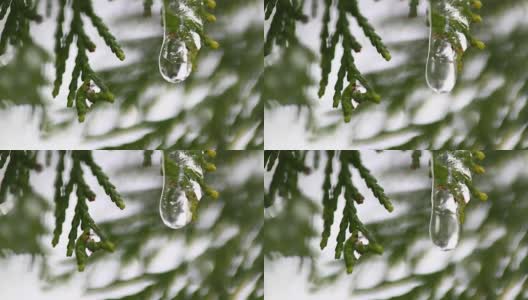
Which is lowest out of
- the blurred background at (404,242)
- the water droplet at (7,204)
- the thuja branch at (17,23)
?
the blurred background at (404,242)

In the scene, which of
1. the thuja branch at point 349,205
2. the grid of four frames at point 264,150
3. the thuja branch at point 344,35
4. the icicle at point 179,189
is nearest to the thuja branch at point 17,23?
the grid of four frames at point 264,150

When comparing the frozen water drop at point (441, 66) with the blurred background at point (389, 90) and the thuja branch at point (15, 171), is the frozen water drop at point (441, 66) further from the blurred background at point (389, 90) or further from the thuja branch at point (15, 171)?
the thuja branch at point (15, 171)

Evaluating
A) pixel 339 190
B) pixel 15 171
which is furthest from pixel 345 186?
pixel 15 171

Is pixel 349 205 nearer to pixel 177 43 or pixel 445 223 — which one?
pixel 445 223

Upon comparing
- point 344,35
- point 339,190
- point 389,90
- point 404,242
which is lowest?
point 404,242

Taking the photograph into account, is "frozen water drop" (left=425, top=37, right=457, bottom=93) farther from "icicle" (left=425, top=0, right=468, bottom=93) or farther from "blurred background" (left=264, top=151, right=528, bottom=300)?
"blurred background" (left=264, top=151, right=528, bottom=300)

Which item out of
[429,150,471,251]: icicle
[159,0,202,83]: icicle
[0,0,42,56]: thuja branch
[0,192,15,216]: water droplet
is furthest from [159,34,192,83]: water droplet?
[429,150,471,251]: icicle

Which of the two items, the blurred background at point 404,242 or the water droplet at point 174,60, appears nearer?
the water droplet at point 174,60
